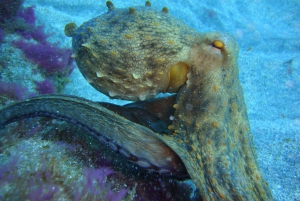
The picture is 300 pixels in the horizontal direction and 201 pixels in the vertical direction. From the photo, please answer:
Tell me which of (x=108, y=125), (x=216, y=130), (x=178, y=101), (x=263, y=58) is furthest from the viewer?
(x=263, y=58)

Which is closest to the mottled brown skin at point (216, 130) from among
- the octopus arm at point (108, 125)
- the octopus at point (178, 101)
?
the octopus at point (178, 101)

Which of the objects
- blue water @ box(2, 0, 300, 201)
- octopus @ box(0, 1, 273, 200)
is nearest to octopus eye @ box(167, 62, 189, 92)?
octopus @ box(0, 1, 273, 200)

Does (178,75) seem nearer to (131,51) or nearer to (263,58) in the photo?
(131,51)

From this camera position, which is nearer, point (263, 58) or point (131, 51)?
point (131, 51)

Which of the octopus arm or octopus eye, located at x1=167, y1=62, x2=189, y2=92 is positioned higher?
octopus eye, located at x1=167, y1=62, x2=189, y2=92

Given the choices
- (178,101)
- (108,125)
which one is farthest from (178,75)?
(108,125)

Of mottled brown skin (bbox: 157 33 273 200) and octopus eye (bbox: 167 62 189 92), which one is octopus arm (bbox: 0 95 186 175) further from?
octopus eye (bbox: 167 62 189 92)
